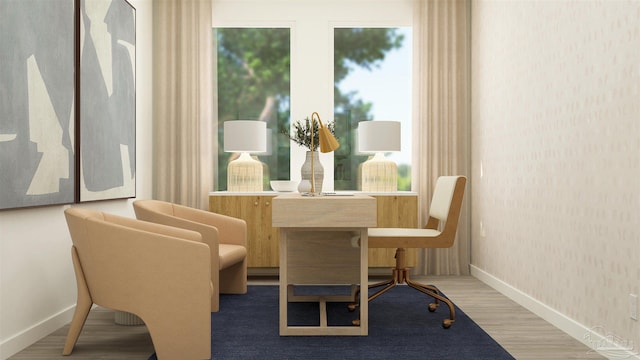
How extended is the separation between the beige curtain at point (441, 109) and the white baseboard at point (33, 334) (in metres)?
2.94

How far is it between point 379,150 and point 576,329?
2.23m

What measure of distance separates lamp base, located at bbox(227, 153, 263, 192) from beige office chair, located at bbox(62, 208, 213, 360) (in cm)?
228

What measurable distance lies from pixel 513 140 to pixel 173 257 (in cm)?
264

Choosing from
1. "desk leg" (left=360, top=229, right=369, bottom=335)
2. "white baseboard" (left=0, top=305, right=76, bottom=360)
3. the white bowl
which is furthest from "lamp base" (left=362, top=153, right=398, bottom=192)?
"white baseboard" (left=0, top=305, right=76, bottom=360)

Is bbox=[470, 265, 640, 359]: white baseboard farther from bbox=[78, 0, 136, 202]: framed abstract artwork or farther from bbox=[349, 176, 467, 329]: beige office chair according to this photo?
bbox=[78, 0, 136, 202]: framed abstract artwork

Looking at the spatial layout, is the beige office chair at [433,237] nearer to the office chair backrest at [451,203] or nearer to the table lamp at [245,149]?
the office chair backrest at [451,203]

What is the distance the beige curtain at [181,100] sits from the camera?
491 centimetres

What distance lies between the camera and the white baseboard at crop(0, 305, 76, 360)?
2.65 meters

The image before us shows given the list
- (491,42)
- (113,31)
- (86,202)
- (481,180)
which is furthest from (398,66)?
(86,202)

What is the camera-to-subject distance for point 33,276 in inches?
Answer: 116

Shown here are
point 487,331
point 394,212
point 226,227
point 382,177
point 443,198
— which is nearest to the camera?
point 487,331

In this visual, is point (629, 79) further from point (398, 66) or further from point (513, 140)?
point (398, 66)

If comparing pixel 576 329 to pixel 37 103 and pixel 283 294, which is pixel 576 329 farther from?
pixel 37 103

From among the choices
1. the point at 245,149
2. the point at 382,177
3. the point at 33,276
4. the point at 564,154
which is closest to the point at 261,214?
the point at 245,149
